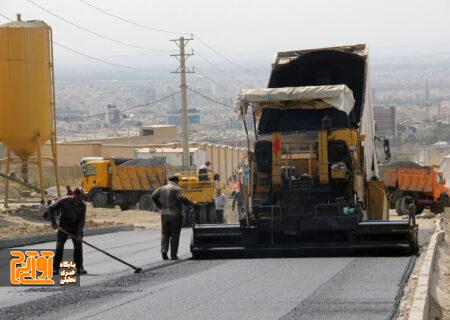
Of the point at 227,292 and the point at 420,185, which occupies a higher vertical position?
the point at 420,185

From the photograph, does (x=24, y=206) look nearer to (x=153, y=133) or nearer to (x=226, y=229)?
(x=226, y=229)

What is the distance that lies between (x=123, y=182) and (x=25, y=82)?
35.2 feet

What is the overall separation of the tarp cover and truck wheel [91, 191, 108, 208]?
96.8ft

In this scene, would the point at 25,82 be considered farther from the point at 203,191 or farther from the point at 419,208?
the point at 419,208

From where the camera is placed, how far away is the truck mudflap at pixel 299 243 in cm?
1975

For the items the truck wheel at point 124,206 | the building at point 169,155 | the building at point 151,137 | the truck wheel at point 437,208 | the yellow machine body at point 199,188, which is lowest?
the truck wheel at point 437,208

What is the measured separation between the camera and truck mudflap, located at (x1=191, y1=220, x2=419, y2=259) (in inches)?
778

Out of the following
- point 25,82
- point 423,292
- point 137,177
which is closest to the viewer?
point 423,292

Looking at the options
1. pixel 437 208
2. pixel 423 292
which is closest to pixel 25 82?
pixel 437 208

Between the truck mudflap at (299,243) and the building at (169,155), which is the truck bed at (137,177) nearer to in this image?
the building at (169,155)

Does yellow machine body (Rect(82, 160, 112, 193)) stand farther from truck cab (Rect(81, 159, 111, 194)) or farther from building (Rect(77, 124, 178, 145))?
building (Rect(77, 124, 178, 145))

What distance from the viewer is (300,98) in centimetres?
2011

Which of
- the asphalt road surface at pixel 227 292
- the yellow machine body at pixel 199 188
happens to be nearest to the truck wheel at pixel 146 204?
the yellow machine body at pixel 199 188

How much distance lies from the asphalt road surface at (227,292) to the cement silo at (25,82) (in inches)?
808
